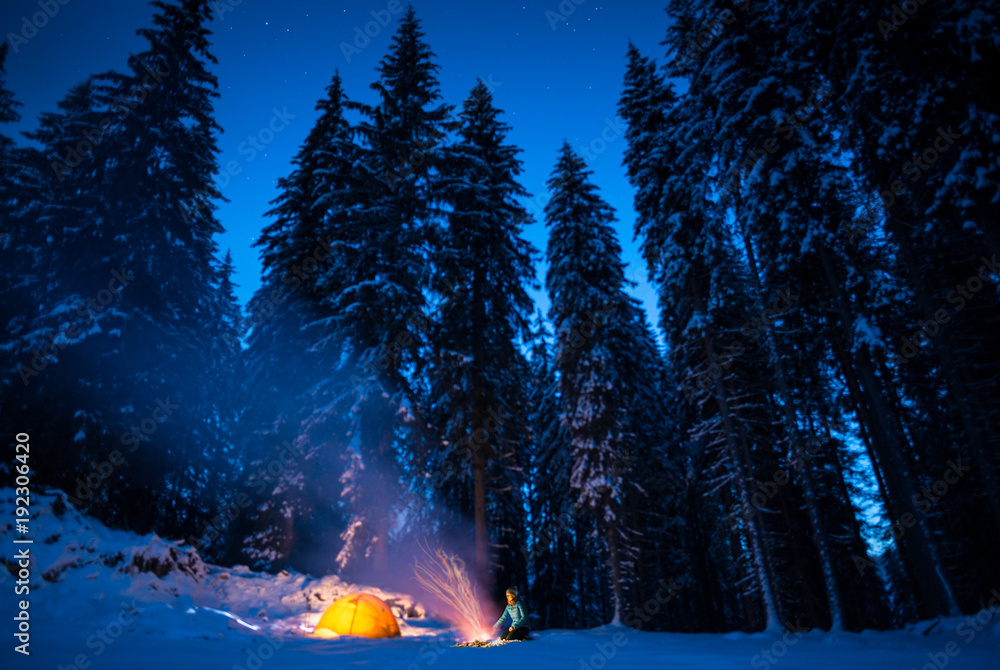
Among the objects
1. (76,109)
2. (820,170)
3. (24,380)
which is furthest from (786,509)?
(76,109)

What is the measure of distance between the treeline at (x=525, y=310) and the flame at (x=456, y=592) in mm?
943

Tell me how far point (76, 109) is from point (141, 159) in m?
10.2

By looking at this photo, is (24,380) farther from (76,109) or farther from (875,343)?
(875,343)

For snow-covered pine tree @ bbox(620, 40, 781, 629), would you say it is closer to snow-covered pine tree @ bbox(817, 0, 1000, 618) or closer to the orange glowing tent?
snow-covered pine tree @ bbox(817, 0, 1000, 618)

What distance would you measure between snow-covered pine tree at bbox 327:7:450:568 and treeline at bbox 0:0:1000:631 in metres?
0.10

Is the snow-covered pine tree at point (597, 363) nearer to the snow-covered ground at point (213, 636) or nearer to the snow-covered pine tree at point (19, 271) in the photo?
the snow-covered ground at point (213, 636)

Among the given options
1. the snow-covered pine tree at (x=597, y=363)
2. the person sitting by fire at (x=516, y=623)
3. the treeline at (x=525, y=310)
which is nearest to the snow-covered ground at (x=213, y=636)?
the person sitting by fire at (x=516, y=623)

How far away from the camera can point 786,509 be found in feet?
54.7

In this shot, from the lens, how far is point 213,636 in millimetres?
7098

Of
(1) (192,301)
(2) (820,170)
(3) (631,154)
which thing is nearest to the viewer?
(2) (820,170)

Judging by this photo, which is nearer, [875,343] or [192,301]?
[875,343]

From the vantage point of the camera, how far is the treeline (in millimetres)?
11070

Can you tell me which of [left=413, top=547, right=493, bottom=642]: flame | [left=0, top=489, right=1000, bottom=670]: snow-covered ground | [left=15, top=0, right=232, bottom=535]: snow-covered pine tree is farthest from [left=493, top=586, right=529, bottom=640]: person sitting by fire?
[left=15, top=0, right=232, bottom=535]: snow-covered pine tree

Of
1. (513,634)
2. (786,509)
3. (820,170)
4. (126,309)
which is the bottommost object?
(513,634)
